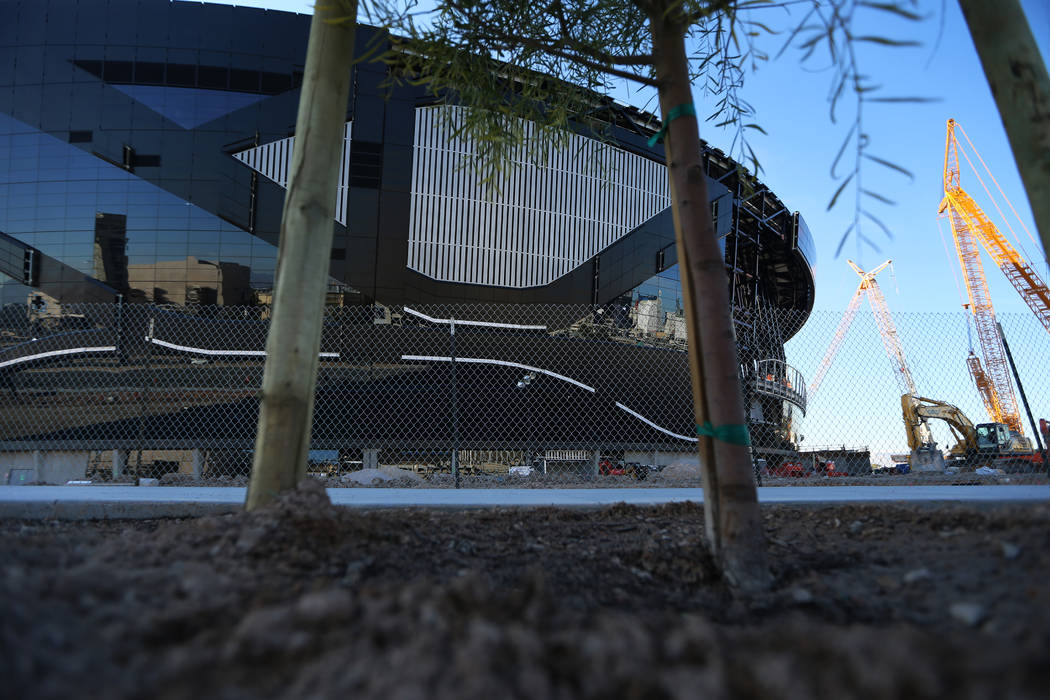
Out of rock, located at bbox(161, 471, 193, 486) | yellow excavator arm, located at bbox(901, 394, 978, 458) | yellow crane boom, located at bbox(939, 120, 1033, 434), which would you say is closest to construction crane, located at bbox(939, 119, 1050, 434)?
yellow crane boom, located at bbox(939, 120, 1033, 434)

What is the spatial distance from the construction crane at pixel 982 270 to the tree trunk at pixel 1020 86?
158ft

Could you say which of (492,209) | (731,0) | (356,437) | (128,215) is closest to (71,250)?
(128,215)

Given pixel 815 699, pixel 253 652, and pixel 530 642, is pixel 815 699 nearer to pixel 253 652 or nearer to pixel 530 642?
pixel 530 642

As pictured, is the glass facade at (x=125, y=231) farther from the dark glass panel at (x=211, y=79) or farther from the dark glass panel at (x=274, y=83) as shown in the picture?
the dark glass panel at (x=274, y=83)

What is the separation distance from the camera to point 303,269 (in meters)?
2.21

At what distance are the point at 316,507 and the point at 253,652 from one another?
3.67ft

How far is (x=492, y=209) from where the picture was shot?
59.1 feet

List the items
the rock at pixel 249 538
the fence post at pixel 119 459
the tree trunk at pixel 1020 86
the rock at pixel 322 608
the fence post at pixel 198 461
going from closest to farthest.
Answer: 1. the rock at pixel 322 608
2. the tree trunk at pixel 1020 86
3. the rock at pixel 249 538
4. the fence post at pixel 119 459
5. the fence post at pixel 198 461

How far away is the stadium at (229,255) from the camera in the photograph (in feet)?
51.3

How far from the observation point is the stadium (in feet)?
51.3

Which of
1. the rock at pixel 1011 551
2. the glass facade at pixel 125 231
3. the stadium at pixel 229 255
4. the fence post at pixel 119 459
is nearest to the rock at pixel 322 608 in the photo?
the rock at pixel 1011 551

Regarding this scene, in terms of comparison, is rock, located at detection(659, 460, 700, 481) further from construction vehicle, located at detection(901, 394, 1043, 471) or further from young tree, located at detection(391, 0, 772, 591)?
young tree, located at detection(391, 0, 772, 591)

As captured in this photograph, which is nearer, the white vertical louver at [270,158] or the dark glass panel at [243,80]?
the white vertical louver at [270,158]

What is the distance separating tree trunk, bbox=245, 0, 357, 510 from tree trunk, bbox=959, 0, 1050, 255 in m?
2.06
